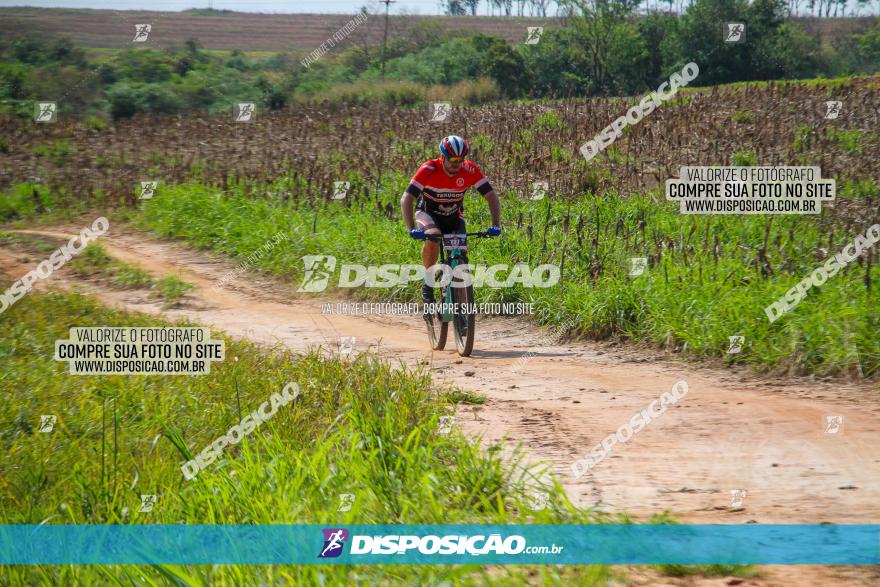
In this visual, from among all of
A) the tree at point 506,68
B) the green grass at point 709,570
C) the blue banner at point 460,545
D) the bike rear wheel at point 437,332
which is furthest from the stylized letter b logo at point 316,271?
the tree at point 506,68

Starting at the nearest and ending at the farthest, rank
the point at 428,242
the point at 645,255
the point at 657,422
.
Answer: the point at 657,422, the point at 428,242, the point at 645,255

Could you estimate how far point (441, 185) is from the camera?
9805 mm

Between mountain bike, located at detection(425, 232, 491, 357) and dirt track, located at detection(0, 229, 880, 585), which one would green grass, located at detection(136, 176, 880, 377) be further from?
mountain bike, located at detection(425, 232, 491, 357)

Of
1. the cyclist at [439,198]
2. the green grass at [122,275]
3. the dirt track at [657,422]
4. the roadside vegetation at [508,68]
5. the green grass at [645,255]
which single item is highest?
the roadside vegetation at [508,68]

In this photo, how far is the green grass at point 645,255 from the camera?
847cm

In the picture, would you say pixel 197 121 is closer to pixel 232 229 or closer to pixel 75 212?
pixel 75 212

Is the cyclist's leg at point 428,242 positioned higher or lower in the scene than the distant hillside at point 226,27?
lower

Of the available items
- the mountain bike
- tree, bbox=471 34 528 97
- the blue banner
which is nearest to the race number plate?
the mountain bike

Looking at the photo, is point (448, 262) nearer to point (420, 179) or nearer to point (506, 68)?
point (420, 179)

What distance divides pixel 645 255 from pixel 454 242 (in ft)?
10.1

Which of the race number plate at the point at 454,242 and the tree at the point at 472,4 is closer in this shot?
the race number plate at the point at 454,242

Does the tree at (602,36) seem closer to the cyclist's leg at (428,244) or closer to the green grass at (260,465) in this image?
the cyclist's leg at (428,244)

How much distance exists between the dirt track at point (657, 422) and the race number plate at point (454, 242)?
122 cm

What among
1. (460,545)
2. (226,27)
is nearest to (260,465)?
(460,545)
